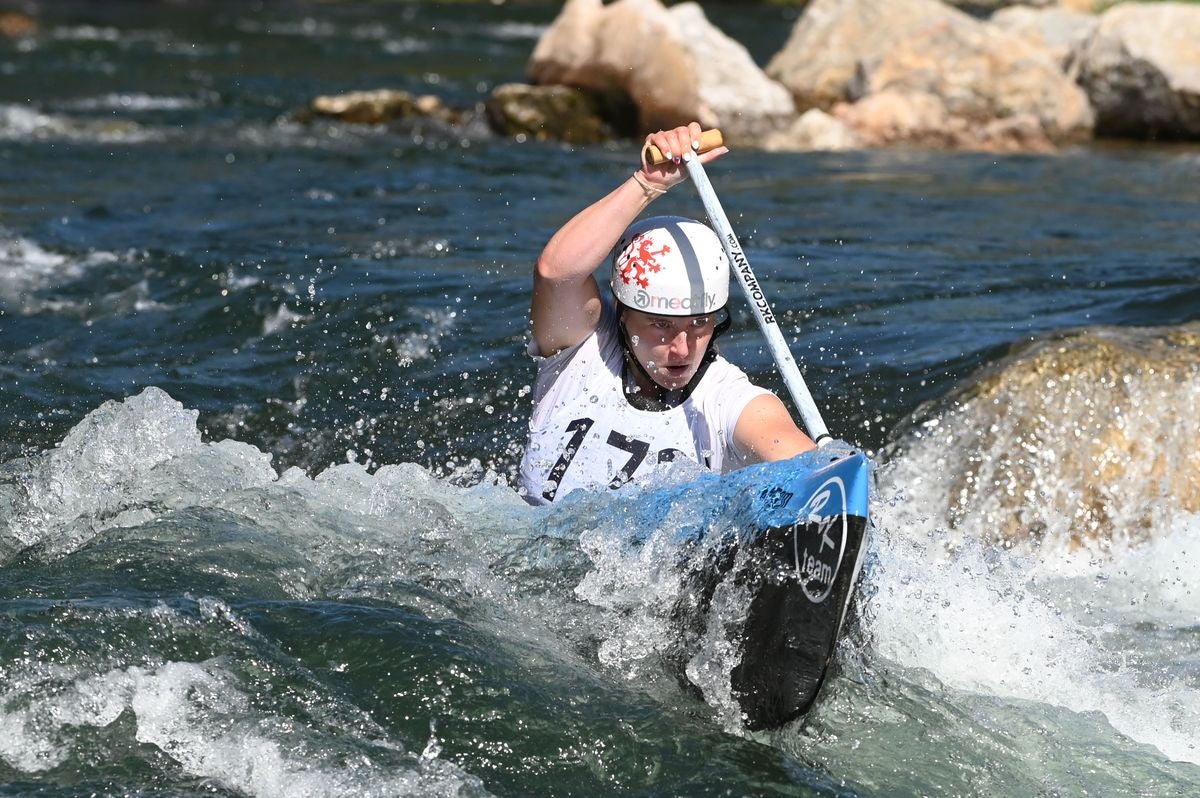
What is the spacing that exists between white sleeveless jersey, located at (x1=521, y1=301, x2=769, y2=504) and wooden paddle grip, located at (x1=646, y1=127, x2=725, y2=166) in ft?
2.41

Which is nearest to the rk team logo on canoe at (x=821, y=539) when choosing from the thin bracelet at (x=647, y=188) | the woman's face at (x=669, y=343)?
the woman's face at (x=669, y=343)

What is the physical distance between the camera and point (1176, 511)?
7.53 meters

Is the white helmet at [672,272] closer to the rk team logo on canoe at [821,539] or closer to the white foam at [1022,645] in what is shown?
the rk team logo on canoe at [821,539]

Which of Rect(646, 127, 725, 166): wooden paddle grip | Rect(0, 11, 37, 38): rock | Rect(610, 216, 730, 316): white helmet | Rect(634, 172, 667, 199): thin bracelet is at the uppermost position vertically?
Rect(646, 127, 725, 166): wooden paddle grip

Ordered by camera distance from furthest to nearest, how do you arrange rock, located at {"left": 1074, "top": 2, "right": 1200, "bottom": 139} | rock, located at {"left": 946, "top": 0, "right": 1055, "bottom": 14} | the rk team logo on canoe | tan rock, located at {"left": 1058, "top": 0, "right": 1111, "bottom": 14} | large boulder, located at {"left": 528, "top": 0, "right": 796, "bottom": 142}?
rock, located at {"left": 946, "top": 0, "right": 1055, "bottom": 14} → tan rock, located at {"left": 1058, "top": 0, "right": 1111, "bottom": 14} → large boulder, located at {"left": 528, "top": 0, "right": 796, "bottom": 142} → rock, located at {"left": 1074, "top": 2, "right": 1200, "bottom": 139} → the rk team logo on canoe

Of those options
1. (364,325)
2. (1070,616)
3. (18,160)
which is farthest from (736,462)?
(18,160)

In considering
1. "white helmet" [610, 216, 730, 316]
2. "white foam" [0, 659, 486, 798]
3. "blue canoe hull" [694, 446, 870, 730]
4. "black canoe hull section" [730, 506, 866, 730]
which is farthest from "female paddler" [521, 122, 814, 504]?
"white foam" [0, 659, 486, 798]

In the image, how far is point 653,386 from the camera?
584cm

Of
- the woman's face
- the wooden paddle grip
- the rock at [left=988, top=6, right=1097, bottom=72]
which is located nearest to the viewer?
the wooden paddle grip

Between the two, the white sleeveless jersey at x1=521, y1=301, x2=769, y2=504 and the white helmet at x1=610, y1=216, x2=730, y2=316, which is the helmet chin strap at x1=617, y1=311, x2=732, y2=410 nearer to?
the white sleeveless jersey at x1=521, y1=301, x2=769, y2=504

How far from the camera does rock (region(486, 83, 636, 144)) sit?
17.9 m

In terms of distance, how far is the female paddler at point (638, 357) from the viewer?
5633 millimetres

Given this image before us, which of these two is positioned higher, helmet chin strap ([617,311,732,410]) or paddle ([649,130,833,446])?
paddle ([649,130,833,446])

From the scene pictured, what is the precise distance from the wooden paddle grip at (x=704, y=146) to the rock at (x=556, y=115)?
12163mm
